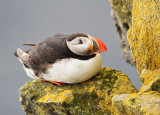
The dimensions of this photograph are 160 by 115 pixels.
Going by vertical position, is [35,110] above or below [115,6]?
below

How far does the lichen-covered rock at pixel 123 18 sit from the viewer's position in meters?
3.18

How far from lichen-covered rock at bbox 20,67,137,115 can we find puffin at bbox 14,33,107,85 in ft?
0.36

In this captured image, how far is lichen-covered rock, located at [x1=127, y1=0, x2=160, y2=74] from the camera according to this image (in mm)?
2193

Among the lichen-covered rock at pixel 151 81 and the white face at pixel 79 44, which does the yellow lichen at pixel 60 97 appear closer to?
the white face at pixel 79 44

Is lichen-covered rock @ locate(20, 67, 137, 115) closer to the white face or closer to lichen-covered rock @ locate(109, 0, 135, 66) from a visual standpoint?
the white face

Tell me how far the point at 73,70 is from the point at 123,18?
185 centimetres

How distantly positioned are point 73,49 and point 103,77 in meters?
0.56

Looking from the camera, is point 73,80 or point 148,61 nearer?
point 148,61

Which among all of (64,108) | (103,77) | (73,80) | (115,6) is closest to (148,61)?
(103,77)

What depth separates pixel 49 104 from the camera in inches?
101

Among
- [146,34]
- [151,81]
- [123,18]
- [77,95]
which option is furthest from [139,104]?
[123,18]

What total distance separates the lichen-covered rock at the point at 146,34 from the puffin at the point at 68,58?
35cm

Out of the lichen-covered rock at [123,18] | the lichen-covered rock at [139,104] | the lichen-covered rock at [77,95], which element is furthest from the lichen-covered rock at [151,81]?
the lichen-covered rock at [123,18]

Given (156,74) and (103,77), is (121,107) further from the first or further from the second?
(103,77)
